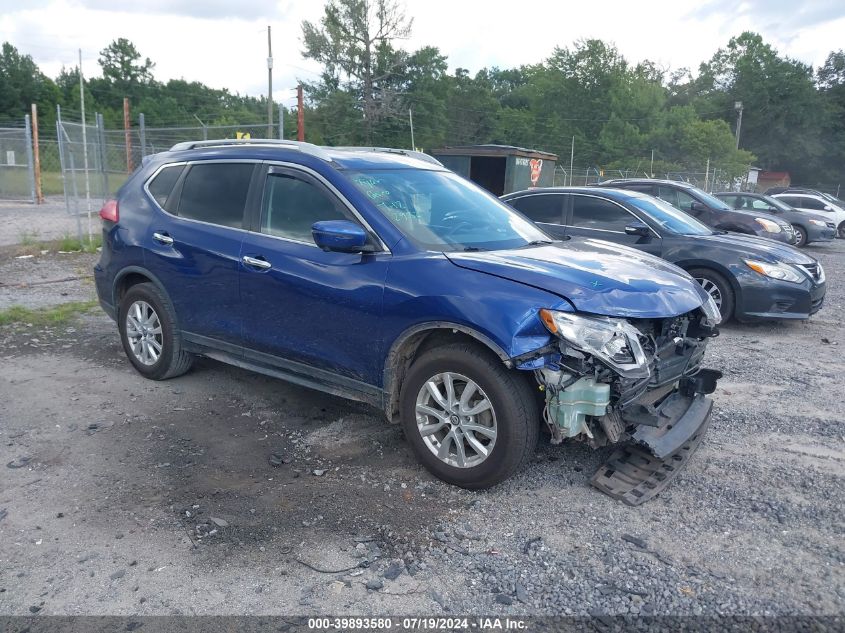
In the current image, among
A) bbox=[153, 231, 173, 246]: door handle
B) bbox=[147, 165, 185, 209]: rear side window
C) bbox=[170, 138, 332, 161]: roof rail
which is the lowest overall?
bbox=[153, 231, 173, 246]: door handle

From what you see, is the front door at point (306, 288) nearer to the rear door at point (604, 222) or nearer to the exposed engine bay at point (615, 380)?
the exposed engine bay at point (615, 380)

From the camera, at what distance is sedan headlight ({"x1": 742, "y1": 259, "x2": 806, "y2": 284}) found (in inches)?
300

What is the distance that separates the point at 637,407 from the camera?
374cm

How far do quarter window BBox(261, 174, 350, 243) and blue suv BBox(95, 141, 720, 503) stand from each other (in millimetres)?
11

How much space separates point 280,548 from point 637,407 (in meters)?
2.00

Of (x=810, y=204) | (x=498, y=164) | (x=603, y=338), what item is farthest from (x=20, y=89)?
(x=603, y=338)

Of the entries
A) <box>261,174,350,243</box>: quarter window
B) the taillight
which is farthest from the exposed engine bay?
the taillight

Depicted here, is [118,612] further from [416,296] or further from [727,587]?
[727,587]

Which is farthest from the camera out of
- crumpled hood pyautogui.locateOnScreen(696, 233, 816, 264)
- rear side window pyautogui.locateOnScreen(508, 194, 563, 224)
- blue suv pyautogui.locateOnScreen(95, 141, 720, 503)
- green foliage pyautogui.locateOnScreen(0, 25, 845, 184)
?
green foliage pyautogui.locateOnScreen(0, 25, 845, 184)

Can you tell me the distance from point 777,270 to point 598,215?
2.13m

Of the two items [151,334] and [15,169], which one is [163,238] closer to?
[151,334]

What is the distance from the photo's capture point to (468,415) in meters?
3.75

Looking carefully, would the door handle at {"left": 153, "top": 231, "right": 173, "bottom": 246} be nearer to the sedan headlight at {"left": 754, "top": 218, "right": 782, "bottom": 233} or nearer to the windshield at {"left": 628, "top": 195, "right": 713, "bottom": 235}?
the windshield at {"left": 628, "top": 195, "right": 713, "bottom": 235}

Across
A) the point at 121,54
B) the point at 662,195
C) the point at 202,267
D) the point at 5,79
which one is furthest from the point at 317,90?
the point at 202,267
